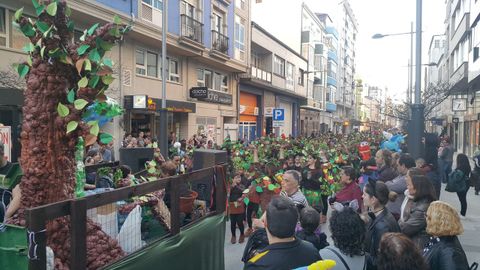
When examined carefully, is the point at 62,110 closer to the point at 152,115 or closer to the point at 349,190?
the point at 349,190

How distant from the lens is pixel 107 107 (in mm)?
3076

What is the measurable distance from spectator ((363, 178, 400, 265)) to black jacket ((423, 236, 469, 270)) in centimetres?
53

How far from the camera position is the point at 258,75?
28672mm

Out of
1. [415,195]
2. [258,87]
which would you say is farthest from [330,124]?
[415,195]

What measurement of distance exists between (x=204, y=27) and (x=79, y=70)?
1908 cm

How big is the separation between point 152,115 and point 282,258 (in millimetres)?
16415

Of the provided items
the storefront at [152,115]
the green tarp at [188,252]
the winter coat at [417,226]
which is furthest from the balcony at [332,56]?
the green tarp at [188,252]

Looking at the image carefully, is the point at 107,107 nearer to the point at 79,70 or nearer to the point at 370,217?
the point at 79,70

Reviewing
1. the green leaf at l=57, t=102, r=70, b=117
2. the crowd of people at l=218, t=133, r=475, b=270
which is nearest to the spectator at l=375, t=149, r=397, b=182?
the crowd of people at l=218, t=133, r=475, b=270

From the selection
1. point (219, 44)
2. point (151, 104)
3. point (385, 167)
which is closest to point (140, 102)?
point (151, 104)

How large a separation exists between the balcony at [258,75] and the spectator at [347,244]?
23875mm

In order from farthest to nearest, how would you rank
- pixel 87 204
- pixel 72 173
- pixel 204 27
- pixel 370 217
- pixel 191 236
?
pixel 204 27 → pixel 370 217 → pixel 191 236 → pixel 72 173 → pixel 87 204

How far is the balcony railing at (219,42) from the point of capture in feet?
72.0

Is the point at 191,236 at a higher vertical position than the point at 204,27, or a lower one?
lower
